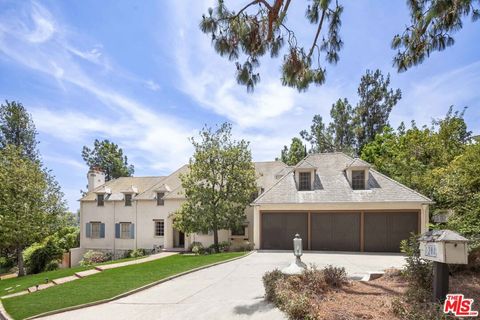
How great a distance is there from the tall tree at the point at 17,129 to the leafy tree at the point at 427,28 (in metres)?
37.3

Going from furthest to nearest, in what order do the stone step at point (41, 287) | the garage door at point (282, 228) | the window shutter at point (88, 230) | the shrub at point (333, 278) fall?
the window shutter at point (88, 230) → the garage door at point (282, 228) → the stone step at point (41, 287) → the shrub at point (333, 278)

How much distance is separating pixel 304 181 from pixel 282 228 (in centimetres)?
359

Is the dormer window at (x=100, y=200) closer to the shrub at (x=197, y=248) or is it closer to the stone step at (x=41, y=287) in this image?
the shrub at (x=197, y=248)

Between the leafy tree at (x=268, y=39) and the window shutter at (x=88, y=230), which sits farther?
the window shutter at (x=88, y=230)

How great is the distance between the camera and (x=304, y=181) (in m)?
21.7

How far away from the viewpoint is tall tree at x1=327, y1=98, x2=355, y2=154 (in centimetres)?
3862

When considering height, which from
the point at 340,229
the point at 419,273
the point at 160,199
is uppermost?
the point at 160,199

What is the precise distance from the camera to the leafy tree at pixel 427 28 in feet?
25.6

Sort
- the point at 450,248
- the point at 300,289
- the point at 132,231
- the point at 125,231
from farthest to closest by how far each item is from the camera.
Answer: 1. the point at 125,231
2. the point at 132,231
3. the point at 300,289
4. the point at 450,248

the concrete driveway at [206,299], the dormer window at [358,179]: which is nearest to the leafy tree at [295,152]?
the dormer window at [358,179]

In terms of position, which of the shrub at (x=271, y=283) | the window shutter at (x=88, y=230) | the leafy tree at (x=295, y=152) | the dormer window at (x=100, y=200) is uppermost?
the leafy tree at (x=295, y=152)

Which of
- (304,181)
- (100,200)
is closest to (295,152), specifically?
(304,181)

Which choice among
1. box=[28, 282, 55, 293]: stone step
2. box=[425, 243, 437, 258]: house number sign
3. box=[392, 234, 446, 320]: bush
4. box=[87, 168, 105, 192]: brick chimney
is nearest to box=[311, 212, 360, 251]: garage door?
box=[392, 234, 446, 320]: bush

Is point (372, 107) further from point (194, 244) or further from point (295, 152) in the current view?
point (194, 244)
